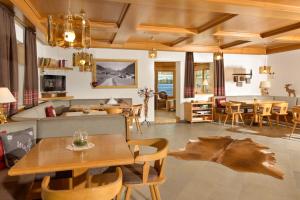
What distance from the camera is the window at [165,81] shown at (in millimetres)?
12666

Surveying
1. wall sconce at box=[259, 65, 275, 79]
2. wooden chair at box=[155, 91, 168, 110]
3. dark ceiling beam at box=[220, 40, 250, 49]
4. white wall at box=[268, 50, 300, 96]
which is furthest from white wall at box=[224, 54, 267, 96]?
wooden chair at box=[155, 91, 168, 110]

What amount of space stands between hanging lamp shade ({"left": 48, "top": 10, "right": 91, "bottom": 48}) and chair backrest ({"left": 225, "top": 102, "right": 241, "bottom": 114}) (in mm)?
5751

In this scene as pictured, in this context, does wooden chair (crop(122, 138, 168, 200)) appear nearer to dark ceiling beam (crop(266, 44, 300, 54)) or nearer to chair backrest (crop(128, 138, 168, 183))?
chair backrest (crop(128, 138, 168, 183))

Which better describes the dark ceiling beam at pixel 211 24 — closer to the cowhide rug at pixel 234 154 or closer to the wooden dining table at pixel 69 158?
the cowhide rug at pixel 234 154

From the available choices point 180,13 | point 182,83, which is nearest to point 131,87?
point 182,83

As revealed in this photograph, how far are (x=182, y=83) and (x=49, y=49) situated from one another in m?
4.53

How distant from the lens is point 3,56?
11.6 feet

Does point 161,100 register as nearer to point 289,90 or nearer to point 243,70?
point 243,70

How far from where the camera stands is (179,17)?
16.1 ft

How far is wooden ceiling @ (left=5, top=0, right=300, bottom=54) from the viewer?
3707mm

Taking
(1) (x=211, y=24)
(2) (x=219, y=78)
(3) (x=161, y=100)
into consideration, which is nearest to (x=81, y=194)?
(1) (x=211, y=24)

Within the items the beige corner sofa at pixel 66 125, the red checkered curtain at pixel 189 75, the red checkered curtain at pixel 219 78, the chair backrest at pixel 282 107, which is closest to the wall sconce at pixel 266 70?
the red checkered curtain at pixel 219 78

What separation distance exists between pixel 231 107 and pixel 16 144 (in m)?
6.53

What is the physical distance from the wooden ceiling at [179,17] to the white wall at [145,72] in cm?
46
